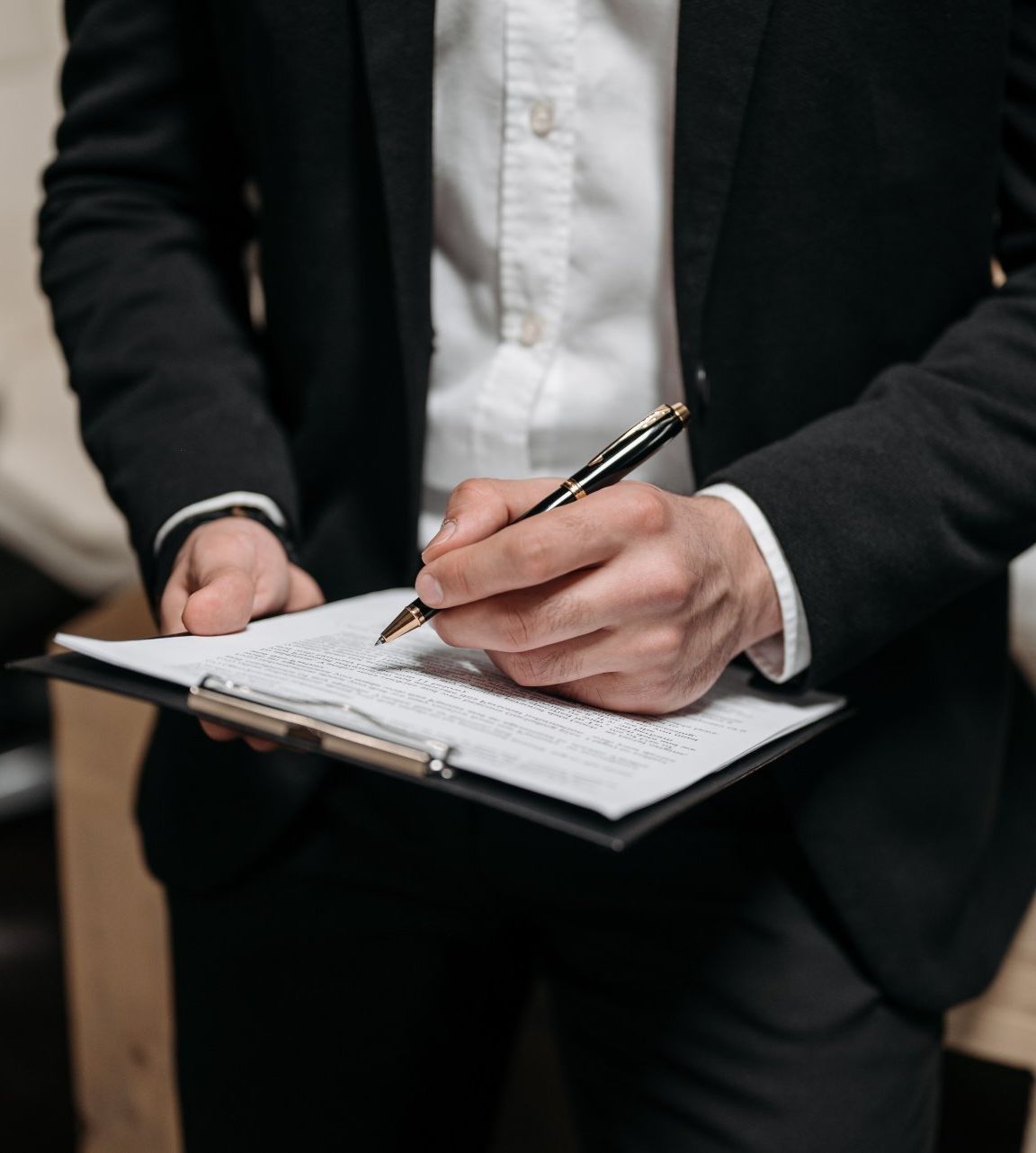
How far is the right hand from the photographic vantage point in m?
0.66

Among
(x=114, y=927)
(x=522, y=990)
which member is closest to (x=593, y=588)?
(x=522, y=990)

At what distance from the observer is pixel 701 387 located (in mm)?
747

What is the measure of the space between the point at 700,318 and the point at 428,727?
33cm

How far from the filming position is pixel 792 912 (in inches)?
31.7

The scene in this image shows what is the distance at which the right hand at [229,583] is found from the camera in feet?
2.17

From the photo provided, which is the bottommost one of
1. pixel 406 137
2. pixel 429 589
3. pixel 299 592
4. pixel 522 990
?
pixel 522 990

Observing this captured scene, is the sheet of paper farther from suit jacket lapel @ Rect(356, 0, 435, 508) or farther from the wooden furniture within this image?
the wooden furniture

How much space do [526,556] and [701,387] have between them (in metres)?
0.25

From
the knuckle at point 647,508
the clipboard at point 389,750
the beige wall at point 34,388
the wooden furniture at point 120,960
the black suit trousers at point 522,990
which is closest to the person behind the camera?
the clipboard at point 389,750

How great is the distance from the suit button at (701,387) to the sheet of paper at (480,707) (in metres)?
0.17

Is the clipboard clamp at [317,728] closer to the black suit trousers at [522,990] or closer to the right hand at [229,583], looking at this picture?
the right hand at [229,583]

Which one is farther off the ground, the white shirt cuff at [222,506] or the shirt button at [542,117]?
the shirt button at [542,117]

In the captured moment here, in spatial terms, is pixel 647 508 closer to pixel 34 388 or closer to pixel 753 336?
pixel 753 336

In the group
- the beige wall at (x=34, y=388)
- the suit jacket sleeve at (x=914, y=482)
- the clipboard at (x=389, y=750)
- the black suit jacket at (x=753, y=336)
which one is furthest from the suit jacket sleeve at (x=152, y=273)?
the beige wall at (x=34, y=388)
